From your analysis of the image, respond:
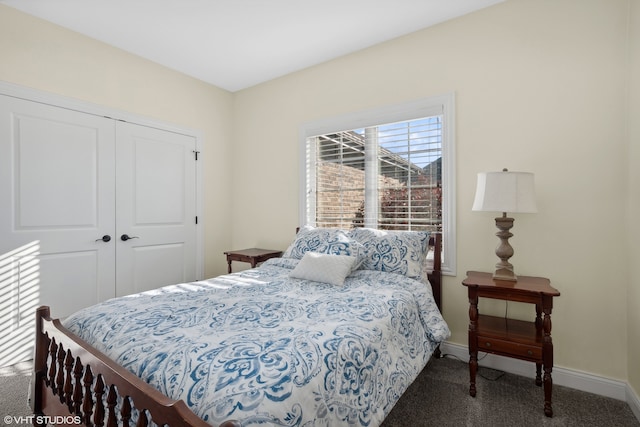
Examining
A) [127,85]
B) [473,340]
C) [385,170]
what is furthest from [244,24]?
[473,340]

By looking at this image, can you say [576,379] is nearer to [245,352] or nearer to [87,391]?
[245,352]

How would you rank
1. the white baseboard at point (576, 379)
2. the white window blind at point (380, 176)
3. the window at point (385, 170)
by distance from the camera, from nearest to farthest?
the white baseboard at point (576, 379) < the window at point (385, 170) < the white window blind at point (380, 176)

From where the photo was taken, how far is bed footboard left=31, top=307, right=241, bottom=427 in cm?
93

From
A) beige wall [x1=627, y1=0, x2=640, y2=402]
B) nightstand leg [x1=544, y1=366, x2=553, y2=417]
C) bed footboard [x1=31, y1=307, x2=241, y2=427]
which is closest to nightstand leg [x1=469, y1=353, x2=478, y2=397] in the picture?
nightstand leg [x1=544, y1=366, x2=553, y2=417]

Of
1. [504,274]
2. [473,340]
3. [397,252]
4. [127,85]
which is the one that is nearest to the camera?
[473,340]

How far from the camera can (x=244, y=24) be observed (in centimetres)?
271

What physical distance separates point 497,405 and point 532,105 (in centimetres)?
205

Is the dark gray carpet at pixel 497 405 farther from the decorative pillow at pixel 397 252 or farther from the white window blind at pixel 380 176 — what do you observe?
the white window blind at pixel 380 176

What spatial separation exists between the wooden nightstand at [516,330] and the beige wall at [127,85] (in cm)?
306

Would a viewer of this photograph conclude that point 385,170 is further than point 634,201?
Yes

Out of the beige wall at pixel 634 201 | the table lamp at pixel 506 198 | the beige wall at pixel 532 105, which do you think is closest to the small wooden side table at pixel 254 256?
the beige wall at pixel 532 105

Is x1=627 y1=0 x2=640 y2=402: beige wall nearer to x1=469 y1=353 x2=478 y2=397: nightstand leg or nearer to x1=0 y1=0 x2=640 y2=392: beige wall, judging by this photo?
x1=0 y1=0 x2=640 y2=392: beige wall

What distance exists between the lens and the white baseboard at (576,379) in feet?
6.53

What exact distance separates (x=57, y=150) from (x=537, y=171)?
12.6ft
